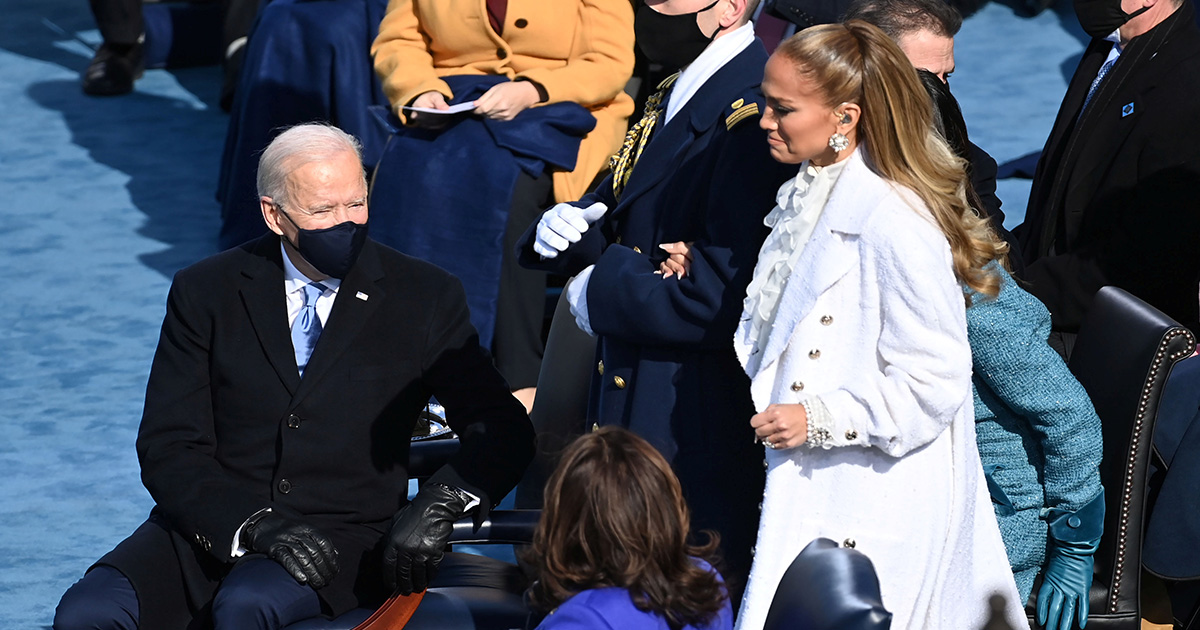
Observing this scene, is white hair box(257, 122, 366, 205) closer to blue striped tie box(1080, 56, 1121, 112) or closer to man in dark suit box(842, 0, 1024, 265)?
man in dark suit box(842, 0, 1024, 265)

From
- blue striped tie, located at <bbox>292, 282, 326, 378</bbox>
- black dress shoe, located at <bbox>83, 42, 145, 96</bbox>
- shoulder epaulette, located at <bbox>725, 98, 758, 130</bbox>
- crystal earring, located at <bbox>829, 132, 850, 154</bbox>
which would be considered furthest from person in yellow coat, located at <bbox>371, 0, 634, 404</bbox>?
black dress shoe, located at <bbox>83, 42, 145, 96</bbox>

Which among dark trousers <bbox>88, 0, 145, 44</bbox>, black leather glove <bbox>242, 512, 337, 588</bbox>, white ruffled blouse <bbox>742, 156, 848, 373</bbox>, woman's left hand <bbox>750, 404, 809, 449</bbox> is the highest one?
white ruffled blouse <bbox>742, 156, 848, 373</bbox>

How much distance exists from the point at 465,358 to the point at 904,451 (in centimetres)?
96

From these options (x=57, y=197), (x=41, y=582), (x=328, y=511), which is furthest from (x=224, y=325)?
(x=57, y=197)

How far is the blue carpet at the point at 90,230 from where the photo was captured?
4.10m

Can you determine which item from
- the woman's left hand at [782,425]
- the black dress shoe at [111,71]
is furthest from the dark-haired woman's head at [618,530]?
the black dress shoe at [111,71]

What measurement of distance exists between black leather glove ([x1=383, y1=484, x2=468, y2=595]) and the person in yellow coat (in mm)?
1659

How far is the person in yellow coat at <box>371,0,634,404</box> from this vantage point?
4363 mm

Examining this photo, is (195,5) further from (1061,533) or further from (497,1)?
(1061,533)

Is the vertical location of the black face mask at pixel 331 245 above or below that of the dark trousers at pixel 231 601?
above

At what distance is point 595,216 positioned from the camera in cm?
267

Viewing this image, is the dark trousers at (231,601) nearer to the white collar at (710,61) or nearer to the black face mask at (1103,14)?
the white collar at (710,61)

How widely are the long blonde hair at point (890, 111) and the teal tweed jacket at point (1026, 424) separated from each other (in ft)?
0.90

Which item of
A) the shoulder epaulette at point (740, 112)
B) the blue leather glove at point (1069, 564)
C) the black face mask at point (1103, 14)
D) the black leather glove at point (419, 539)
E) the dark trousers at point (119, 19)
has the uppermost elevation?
→ the black face mask at point (1103, 14)
